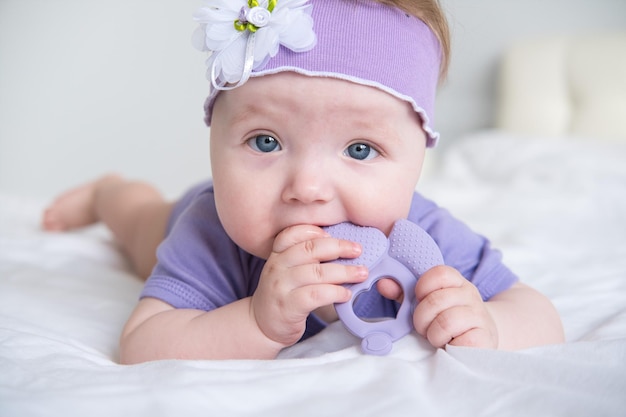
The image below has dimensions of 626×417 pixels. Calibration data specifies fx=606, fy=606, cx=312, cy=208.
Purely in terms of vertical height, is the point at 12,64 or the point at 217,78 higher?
the point at 217,78

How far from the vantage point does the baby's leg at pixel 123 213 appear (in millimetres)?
1467

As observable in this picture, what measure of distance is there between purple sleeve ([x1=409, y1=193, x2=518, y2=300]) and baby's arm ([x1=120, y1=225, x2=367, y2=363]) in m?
0.29

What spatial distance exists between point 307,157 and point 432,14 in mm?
328

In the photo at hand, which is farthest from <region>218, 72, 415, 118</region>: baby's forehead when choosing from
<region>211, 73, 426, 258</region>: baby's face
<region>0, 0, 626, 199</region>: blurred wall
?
<region>0, 0, 626, 199</region>: blurred wall

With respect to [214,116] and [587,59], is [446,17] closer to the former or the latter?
[214,116]

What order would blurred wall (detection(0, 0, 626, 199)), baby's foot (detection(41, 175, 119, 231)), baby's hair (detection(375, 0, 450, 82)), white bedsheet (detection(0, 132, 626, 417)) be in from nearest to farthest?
white bedsheet (detection(0, 132, 626, 417)) → baby's hair (detection(375, 0, 450, 82)) → baby's foot (detection(41, 175, 119, 231)) → blurred wall (detection(0, 0, 626, 199))

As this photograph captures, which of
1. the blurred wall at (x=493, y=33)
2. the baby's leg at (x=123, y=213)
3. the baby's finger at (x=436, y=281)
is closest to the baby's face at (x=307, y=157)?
the baby's finger at (x=436, y=281)

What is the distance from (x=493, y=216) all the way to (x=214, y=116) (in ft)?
3.65

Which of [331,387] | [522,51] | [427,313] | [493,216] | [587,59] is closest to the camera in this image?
[331,387]

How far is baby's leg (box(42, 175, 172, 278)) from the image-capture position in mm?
1467

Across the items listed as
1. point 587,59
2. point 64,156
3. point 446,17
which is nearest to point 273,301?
point 446,17

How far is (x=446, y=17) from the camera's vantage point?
100 cm

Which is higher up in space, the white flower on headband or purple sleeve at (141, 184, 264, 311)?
the white flower on headband

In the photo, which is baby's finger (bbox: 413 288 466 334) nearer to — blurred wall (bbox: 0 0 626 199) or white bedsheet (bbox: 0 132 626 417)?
white bedsheet (bbox: 0 132 626 417)
